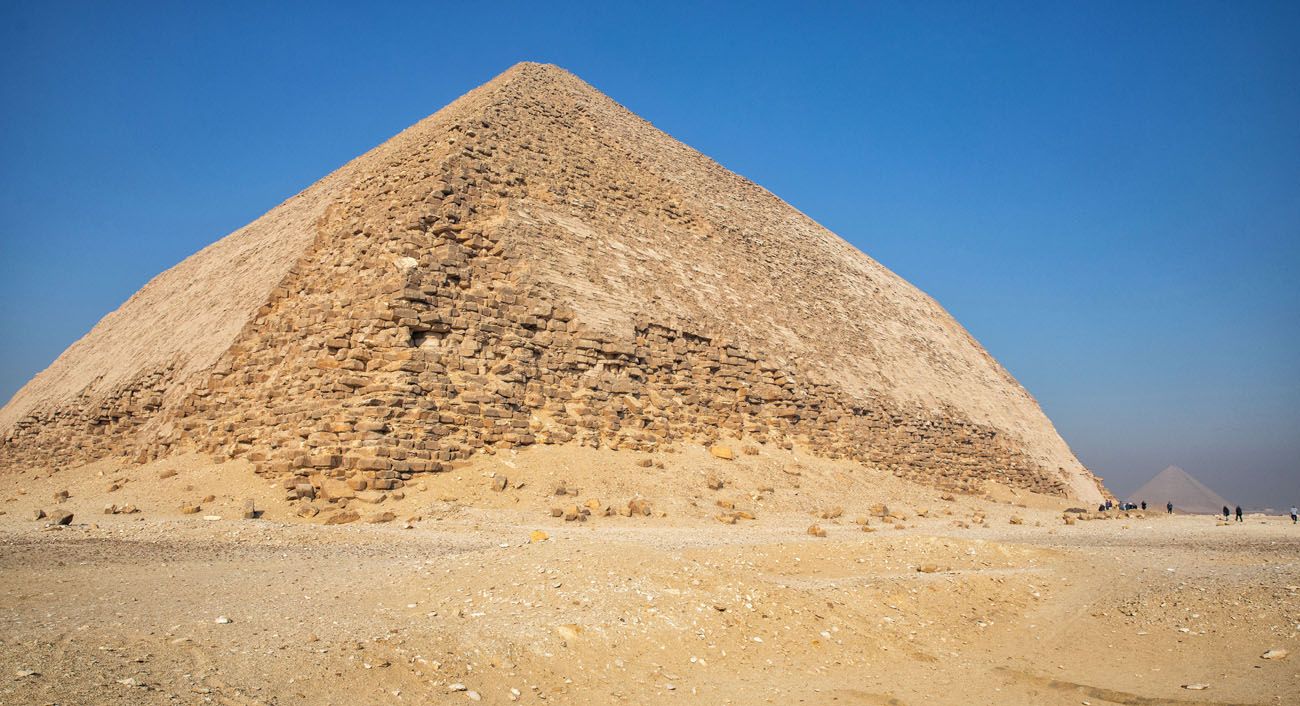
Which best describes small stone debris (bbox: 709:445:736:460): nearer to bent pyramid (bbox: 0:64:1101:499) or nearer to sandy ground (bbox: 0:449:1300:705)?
bent pyramid (bbox: 0:64:1101:499)

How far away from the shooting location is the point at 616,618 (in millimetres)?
6223

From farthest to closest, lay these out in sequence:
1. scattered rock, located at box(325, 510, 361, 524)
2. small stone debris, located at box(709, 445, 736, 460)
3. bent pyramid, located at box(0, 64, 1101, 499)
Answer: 1. small stone debris, located at box(709, 445, 736, 460)
2. bent pyramid, located at box(0, 64, 1101, 499)
3. scattered rock, located at box(325, 510, 361, 524)

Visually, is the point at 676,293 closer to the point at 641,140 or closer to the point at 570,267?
the point at 570,267

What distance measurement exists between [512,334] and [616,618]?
37.8 ft

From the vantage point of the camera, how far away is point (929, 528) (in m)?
15.2

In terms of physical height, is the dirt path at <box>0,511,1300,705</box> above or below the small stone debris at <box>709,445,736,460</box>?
below

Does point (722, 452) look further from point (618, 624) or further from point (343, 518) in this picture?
point (618, 624)

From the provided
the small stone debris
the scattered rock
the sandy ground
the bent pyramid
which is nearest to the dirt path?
the sandy ground

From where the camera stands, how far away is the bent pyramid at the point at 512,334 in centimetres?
1573

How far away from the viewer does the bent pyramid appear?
15.7 metres

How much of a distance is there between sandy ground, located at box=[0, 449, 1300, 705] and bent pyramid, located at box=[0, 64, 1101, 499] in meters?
4.64

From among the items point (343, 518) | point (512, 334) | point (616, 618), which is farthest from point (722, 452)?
point (616, 618)

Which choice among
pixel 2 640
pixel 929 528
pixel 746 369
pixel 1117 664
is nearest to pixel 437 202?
pixel 746 369

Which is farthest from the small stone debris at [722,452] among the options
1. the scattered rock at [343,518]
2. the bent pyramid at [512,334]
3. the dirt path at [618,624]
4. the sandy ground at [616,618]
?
the dirt path at [618,624]
